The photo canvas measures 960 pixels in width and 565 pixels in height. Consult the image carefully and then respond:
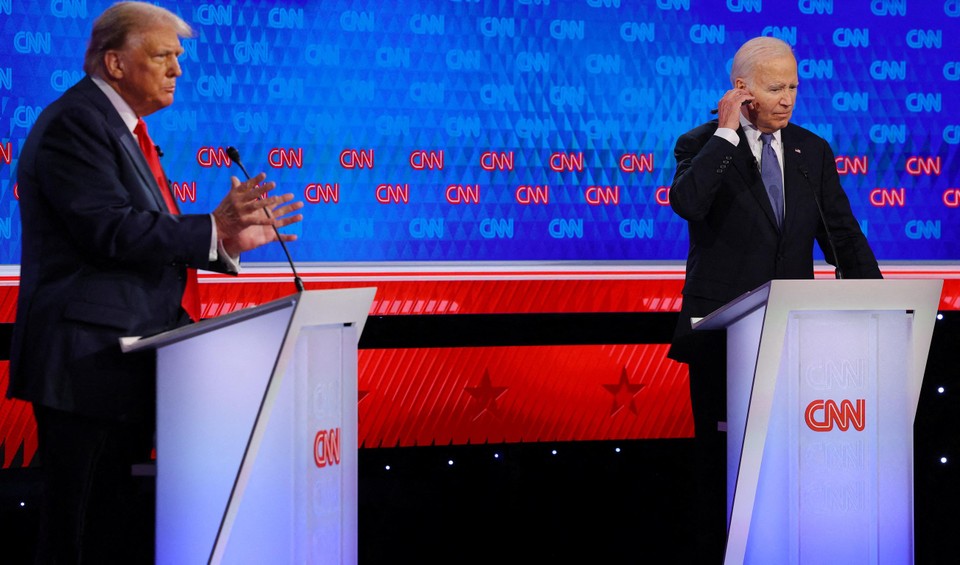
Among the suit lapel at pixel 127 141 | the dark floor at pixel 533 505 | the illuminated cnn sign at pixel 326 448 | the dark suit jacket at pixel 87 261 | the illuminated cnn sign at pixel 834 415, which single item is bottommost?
the dark floor at pixel 533 505

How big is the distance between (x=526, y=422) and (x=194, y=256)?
7.74 feet

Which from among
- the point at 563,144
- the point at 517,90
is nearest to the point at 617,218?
the point at 563,144

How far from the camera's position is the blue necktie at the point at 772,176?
3.09 m

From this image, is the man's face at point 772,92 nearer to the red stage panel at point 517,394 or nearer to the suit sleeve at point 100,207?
the red stage panel at point 517,394

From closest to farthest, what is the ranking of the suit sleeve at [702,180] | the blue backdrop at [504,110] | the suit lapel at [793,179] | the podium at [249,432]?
1. the podium at [249,432]
2. the suit sleeve at [702,180]
3. the suit lapel at [793,179]
4. the blue backdrop at [504,110]

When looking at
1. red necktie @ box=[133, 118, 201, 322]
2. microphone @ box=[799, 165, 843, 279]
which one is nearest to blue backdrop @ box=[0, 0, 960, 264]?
microphone @ box=[799, 165, 843, 279]

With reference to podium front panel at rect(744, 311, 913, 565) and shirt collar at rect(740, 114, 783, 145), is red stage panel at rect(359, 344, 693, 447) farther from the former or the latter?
podium front panel at rect(744, 311, 913, 565)

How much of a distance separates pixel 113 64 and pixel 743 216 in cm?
171

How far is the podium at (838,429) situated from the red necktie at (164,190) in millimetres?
1307

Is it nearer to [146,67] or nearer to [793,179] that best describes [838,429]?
[793,179]

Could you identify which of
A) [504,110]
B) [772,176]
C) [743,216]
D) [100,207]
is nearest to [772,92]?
[772,176]

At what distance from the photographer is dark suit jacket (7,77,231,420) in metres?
2.26

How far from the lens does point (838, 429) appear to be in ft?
8.36

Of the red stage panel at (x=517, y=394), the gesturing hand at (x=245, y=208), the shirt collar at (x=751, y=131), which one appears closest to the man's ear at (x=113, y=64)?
the gesturing hand at (x=245, y=208)
